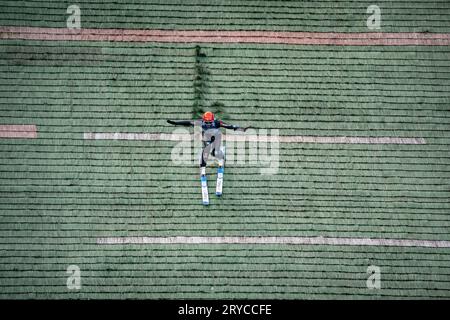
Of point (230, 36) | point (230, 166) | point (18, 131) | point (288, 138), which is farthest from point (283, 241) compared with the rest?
point (18, 131)

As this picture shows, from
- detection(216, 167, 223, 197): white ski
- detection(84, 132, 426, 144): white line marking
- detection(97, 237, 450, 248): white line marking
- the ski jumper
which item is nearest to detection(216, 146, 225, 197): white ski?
detection(216, 167, 223, 197): white ski

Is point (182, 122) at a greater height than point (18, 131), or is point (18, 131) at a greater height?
point (182, 122)

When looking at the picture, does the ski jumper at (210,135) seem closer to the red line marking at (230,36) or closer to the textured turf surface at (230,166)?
the textured turf surface at (230,166)

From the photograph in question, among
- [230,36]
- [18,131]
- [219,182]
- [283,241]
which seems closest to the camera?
[283,241]

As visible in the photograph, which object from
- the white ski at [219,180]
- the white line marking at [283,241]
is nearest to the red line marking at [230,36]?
the white ski at [219,180]

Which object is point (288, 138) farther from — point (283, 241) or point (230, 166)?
point (283, 241)

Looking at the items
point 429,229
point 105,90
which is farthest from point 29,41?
point 429,229

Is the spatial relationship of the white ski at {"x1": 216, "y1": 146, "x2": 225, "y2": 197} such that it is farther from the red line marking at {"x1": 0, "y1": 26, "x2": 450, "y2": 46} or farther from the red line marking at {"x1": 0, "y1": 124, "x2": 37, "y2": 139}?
the red line marking at {"x1": 0, "y1": 124, "x2": 37, "y2": 139}
